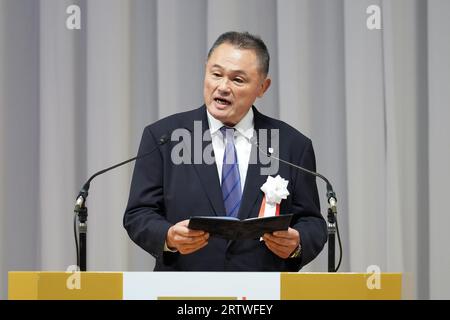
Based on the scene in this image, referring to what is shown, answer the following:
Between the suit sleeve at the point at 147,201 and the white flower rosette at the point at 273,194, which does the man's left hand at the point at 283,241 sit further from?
the suit sleeve at the point at 147,201

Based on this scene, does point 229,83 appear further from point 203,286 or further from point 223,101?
point 203,286

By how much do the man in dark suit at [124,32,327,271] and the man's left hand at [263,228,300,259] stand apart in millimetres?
21

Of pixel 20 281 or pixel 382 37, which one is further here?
pixel 382 37

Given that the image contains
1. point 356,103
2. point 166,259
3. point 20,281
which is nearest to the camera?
point 20,281

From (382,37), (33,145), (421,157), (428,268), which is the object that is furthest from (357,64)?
(33,145)

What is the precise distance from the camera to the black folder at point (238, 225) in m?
1.89

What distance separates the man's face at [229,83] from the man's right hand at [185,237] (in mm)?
535

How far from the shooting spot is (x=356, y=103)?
137 inches

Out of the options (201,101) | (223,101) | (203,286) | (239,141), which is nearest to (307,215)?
(239,141)

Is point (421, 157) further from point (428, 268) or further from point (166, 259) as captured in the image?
point (166, 259)

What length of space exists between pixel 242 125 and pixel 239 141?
68 mm

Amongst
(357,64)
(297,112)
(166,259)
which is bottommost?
(166,259)

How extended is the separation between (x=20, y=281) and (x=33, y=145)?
2.13 metres

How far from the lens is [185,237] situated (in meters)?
1.99
